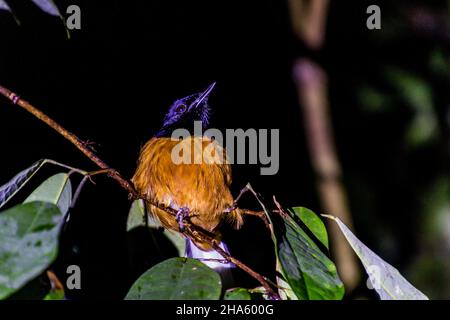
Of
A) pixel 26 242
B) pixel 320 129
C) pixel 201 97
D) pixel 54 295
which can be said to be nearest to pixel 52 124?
pixel 26 242

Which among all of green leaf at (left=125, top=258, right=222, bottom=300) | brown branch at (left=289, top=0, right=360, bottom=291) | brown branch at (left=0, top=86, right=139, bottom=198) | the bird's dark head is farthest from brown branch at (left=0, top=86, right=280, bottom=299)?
brown branch at (left=289, top=0, right=360, bottom=291)

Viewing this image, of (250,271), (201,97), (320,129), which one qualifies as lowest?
(250,271)

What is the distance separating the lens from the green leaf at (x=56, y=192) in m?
2.40

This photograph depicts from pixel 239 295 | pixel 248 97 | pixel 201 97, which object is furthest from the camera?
pixel 248 97

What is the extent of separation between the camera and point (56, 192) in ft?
7.91

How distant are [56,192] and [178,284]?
71 centimetres

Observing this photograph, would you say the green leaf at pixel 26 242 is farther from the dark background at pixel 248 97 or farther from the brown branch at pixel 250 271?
the dark background at pixel 248 97

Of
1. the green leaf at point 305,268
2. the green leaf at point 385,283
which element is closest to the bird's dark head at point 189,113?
the green leaf at point 305,268

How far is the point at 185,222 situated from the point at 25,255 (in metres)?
1.42

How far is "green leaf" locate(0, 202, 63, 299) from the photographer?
5.74 ft

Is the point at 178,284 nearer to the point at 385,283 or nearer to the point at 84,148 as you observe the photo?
the point at 84,148

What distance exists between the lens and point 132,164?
16.6 ft

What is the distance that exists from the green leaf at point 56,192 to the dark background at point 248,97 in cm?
104
